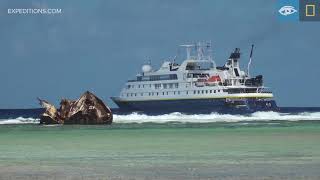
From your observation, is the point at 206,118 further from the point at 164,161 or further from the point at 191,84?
the point at 164,161

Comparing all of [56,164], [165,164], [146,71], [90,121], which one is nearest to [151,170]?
[165,164]

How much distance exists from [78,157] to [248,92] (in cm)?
8647

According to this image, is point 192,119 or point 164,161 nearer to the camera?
point 164,161

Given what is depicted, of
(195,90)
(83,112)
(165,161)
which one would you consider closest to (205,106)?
(195,90)

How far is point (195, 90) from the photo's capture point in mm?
109188

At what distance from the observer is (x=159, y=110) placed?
11175 centimetres

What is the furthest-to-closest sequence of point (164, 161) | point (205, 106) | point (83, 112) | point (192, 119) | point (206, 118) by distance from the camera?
point (205, 106)
point (206, 118)
point (192, 119)
point (83, 112)
point (164, 161)

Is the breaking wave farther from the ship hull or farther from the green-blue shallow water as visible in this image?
the green-blue shallow water

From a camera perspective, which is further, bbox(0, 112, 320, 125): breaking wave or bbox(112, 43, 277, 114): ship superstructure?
bbox(112, 43, 277, 114): ship superstructure

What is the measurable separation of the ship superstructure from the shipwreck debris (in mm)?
41188

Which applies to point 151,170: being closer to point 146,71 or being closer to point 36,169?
point 36,169

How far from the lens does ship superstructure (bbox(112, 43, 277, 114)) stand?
350 ft

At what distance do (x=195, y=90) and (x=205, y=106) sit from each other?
13.0ft

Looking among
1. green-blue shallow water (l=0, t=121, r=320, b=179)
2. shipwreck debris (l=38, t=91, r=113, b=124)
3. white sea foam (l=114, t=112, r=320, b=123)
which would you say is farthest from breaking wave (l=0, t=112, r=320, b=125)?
green-blue shallow water (l=0, t=121, r=320, b=179)
